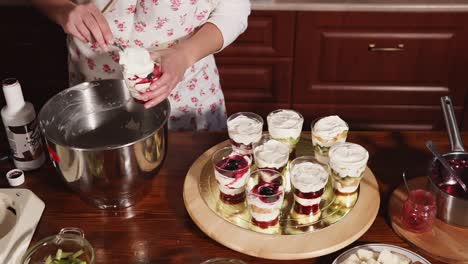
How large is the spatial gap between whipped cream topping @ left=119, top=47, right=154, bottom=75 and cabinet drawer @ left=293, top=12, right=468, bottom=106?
4.11 ft

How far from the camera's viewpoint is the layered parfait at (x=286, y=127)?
52.4 inches

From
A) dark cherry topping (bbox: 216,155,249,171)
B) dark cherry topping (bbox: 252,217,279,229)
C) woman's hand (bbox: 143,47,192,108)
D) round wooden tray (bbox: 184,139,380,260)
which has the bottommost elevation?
round wooden tray (bbox: 184,139,380,260)

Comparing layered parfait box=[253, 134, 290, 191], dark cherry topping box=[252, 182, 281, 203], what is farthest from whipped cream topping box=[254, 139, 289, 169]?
dark cherry topping box=[252, 182, 281, 203]

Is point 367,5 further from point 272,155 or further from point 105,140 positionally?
point 105,140

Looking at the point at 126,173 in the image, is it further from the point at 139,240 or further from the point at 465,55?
the point at 465,55

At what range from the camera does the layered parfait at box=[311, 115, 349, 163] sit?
1299 mm

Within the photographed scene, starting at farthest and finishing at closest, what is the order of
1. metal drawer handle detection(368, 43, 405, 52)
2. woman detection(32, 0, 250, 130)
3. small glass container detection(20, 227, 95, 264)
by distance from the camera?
1. metal drawer handle detection(368, 43, 405, 52)
2. woman detection(32, 0, 250, 130)
3. small glass container detection(20, 227, 95, 264)

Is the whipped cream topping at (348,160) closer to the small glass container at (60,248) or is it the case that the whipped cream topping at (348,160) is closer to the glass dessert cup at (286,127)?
the glass dessert cup at (286,127)

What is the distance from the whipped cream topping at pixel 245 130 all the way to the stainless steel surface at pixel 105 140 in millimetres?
173

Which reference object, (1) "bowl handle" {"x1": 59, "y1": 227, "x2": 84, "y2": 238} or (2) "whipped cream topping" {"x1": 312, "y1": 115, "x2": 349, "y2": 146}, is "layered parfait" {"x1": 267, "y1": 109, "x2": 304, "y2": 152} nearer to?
(2) "whipped cream topping" {"x1": 312, "y1": 115, "x2": 349, "y2": 146}

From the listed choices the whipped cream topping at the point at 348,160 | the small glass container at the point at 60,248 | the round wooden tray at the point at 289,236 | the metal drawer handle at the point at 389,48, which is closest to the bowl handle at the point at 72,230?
the small glass container at the point at 60,248

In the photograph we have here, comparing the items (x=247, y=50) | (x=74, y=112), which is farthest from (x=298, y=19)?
(x=74, y=112)

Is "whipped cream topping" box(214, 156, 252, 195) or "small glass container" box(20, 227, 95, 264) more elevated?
"whipped cream topping" box(214, 156, 252, 195)

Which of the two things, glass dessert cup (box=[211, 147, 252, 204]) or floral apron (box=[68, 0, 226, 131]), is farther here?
floral apron (box=[68, 0, 226, 131])
